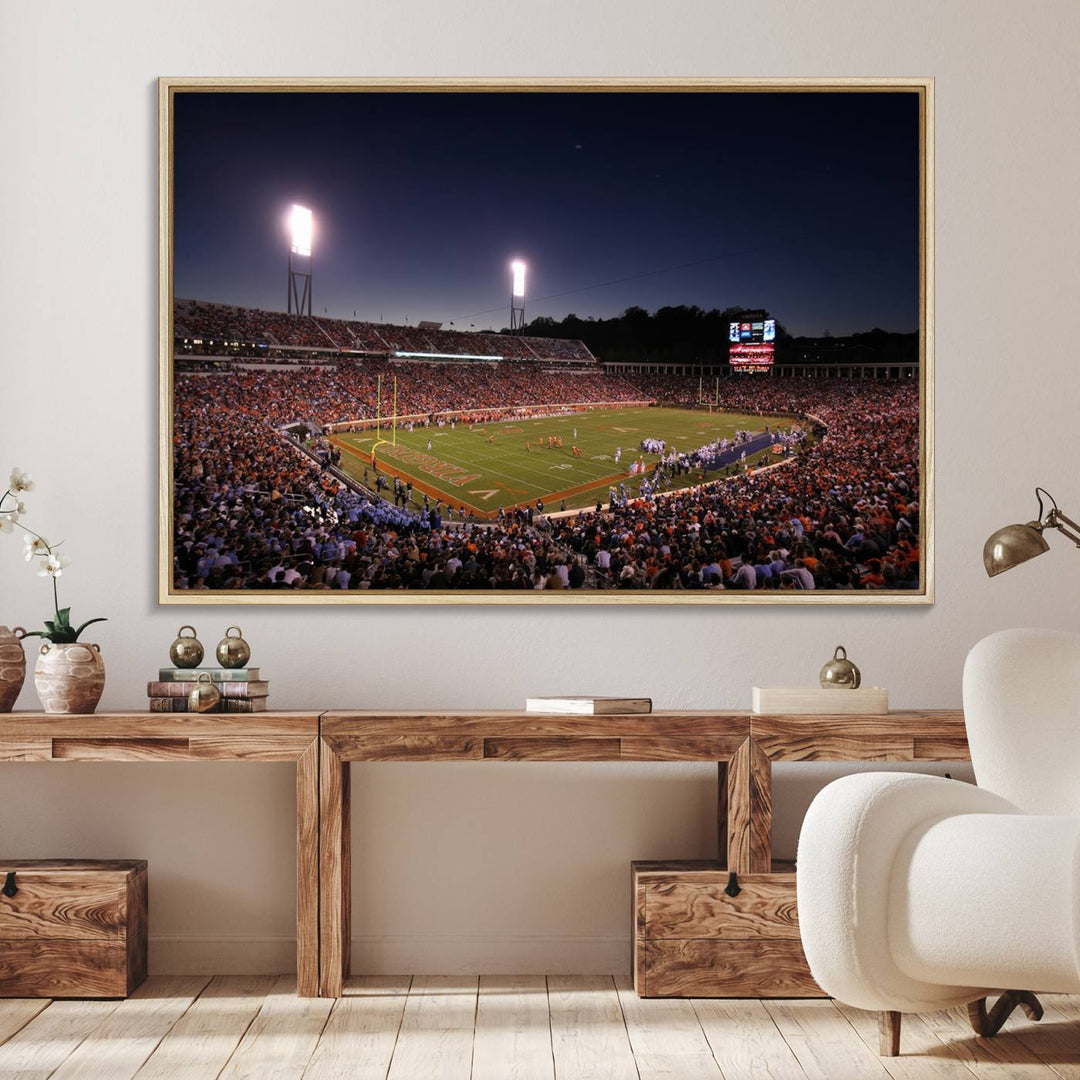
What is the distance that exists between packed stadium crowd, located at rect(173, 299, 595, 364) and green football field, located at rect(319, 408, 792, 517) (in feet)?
0.66

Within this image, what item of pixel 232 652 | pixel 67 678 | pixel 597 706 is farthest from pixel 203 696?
pixel 597 706

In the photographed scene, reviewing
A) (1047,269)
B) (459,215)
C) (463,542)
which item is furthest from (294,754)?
(1047,269)

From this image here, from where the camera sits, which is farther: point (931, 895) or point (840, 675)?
point (840, 675)

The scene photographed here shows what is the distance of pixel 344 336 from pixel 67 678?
1.17 meters

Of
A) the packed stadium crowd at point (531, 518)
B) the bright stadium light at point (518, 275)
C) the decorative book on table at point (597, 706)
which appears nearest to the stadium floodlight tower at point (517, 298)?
the bright stadium light at point (518, 275)

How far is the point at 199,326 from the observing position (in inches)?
132

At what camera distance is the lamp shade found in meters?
2.68

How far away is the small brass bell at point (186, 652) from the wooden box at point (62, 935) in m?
0.55

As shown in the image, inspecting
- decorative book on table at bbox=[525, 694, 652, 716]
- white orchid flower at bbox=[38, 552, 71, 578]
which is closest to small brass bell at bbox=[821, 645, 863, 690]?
decorative book on table at bbox=[525, 694, 652, 716]

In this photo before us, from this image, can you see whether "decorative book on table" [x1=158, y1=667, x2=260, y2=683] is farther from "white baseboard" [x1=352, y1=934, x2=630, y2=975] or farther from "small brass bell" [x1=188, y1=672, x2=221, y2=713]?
"white baseboard" [x1=352, y1=934, x2=630, y2=975]

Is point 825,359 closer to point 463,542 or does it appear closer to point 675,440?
point 675,440

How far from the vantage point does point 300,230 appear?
3383 mm

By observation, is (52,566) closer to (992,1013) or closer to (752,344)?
(752,344)

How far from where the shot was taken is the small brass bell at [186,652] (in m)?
3.08
